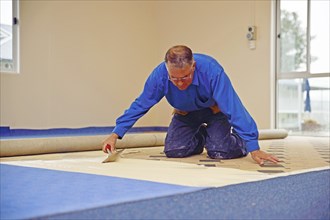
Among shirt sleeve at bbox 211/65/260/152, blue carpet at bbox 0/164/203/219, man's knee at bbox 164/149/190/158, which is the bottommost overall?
→ man's knee at bbox 164/149/190/158

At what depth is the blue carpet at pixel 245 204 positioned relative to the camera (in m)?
1.09

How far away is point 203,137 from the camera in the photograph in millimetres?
2676

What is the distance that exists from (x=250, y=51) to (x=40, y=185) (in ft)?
15.8

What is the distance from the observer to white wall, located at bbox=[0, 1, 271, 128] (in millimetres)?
5461

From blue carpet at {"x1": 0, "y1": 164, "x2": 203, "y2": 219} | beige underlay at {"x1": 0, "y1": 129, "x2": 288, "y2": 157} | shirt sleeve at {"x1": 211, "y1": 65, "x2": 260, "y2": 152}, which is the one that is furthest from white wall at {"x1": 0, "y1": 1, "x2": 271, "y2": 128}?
Result: blue carpet at {"x1": 0, "y1": 164, "x2": 203, "y2": 219}

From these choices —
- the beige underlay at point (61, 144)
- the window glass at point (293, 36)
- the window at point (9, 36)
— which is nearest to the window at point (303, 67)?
the window glass at point (293, 36)

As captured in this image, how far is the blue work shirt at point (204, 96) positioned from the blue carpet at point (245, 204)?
0.37 meters

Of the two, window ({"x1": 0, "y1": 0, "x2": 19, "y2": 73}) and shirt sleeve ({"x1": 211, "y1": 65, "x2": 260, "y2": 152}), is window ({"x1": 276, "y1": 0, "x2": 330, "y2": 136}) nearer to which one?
window ({"x1": 0, "y1": 0, "x2": 19, "y2": 73})

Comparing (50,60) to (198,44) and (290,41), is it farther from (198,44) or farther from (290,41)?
(290,41)

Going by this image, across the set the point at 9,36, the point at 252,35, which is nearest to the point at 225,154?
the point at 252,35

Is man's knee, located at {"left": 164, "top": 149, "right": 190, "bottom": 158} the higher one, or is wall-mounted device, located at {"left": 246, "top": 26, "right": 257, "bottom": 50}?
wall-mounted device, located at {"left": 246, "top": 26, "right": 257, "bottom": 50}

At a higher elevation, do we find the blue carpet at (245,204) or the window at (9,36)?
the window at (9,36)

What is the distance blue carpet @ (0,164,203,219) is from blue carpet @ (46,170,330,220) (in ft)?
0.07

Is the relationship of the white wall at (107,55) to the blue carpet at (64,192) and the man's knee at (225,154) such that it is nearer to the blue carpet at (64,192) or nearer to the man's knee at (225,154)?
the man's knee at (225,154)
